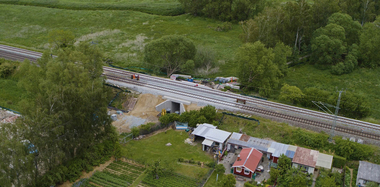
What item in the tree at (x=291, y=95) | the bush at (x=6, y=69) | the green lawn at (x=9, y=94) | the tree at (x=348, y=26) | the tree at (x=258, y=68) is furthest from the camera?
the tree at (x=348, y=26)

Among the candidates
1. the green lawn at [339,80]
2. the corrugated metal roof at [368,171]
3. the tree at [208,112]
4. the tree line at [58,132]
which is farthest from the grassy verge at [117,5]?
the corrugated metal roof at [368,171]

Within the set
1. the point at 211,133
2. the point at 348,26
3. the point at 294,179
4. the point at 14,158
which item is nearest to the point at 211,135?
the point at 211,133

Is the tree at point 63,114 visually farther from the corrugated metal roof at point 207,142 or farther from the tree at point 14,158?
the corrugated metal roof at point 207,142

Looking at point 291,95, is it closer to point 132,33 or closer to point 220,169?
point 220,169

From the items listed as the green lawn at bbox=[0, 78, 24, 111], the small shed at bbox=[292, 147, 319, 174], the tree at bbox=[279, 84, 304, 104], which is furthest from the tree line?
the tree at bbox=[279, 84, 304, 104]

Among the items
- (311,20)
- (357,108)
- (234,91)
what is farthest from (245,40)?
(357,108)

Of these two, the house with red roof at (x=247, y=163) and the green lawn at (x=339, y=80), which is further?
the green lawn at (x=339, y=80)
